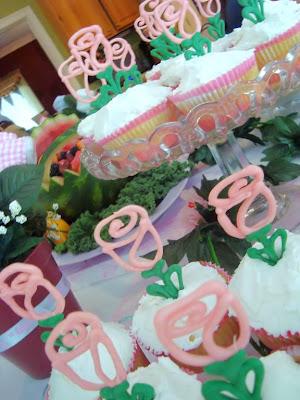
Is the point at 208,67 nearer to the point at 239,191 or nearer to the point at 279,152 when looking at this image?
the point at 279,152

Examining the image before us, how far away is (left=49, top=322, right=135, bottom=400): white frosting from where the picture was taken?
1.58 ft

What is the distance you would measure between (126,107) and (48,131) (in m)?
0.72

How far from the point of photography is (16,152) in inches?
37.6

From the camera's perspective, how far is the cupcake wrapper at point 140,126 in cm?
81

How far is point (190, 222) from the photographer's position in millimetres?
906

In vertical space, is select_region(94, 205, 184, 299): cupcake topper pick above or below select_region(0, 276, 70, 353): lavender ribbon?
above

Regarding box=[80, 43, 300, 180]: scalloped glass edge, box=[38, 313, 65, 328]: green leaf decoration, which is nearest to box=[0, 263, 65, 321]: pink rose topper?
box=[38, 313, 65, 328]: green leaf decoration

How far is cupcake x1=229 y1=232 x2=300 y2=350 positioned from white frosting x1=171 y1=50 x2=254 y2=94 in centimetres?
39

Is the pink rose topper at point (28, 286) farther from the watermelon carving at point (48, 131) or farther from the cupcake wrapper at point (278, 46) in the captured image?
the watermelon carving at point (48, 131)

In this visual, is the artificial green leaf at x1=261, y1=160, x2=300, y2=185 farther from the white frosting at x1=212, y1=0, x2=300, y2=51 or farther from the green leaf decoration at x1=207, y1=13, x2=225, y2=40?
the green leaf decoration at x1=207, y1=13, x2=225, y2=40

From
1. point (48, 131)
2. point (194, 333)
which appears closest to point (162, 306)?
point (194, 333)

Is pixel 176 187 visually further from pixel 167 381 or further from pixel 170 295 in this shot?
pixel 167 381

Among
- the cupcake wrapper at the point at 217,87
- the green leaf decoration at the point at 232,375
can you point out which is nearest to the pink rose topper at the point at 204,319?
the green leaf decoration at the point at 232,375

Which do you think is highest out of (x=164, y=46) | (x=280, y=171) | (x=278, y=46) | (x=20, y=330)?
(x=164, y=46)
